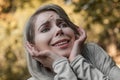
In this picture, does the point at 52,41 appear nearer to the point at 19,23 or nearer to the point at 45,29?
the point at 45,29

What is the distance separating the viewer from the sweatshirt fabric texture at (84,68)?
2.61 meters

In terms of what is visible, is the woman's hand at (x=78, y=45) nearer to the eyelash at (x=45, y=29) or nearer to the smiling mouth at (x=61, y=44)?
the smiling mouth at (x=61, y=44)

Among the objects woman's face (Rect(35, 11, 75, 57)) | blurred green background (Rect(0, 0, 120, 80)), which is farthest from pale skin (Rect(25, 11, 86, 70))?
blurred green background (Rect(0, 0, 120, 80))

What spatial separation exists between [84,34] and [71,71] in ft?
1.03

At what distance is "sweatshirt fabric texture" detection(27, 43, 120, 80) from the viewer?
2611mm

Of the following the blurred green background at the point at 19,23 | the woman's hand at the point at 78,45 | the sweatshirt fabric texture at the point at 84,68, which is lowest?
the blurred green background at the point at 19,23

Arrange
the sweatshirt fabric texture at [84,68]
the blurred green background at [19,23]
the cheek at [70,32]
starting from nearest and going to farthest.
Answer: the sweatshirt fabric texture at [84,68] → the cheek at [70,32] → the blurred green background at [19,23]

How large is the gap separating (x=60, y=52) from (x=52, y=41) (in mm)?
77

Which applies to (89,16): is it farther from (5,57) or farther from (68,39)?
(68,39)

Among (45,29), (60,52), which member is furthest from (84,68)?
(45,29)

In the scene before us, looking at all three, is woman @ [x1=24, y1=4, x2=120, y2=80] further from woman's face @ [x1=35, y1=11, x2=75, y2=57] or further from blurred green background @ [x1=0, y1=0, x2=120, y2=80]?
blurred green background @ [x1=0, y1=0, x2=120, y2=80]

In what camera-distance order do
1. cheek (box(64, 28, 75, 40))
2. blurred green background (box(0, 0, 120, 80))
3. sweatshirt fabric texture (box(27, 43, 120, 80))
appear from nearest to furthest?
1. sweatshirt fabric texture (box(27, 43, 120, 80))
2. cheek (box(64, 28, 75, 40))
3. blurred green background (box(0, 0, 120, 80))

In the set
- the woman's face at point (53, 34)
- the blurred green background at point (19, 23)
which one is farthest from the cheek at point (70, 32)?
the blurred green background at point (19, 23)

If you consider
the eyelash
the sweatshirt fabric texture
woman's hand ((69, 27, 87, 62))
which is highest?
the eyelash
